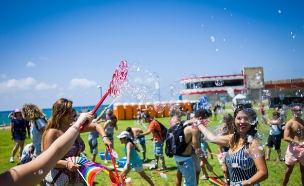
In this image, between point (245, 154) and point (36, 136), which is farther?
point (36, 136)

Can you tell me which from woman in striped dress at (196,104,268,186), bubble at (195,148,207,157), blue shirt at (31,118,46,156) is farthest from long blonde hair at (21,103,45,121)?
woman in striped dress at (196,104,268,186)

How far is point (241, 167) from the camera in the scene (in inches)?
125

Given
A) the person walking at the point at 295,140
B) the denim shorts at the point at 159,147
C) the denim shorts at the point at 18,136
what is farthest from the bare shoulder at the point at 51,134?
the denim shorts at the point at 18,136

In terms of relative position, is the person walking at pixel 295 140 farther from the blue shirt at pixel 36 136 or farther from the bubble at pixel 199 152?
the blue shirt at pixel 36 136

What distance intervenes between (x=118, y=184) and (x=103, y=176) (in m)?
5.14

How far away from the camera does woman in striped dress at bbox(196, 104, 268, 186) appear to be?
2943 mm

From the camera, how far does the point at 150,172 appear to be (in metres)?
8.50

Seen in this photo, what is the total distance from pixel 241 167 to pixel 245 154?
180 mm

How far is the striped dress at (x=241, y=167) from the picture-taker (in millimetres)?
3137

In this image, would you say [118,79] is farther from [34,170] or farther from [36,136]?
[36,136]

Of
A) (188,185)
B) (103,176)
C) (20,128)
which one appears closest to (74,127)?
(188,185)

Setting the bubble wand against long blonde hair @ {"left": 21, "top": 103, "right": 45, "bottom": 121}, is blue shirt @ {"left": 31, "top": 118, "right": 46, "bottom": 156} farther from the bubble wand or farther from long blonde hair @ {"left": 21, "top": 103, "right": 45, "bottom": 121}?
the bubble wand

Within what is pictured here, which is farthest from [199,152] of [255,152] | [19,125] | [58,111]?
[19,125]

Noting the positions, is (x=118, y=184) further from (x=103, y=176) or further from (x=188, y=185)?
(x=103, y=176)
